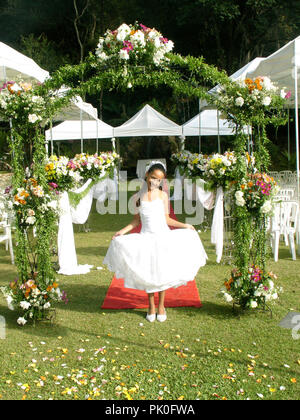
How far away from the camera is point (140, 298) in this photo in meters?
6.40

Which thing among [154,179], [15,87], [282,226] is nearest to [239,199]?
[154,179]

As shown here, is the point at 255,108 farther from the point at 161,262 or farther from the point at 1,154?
the point at 1,154

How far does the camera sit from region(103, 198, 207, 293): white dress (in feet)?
17.4

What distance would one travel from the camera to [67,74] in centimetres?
523

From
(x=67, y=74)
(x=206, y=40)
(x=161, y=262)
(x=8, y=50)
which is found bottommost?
(x=161, y=262)

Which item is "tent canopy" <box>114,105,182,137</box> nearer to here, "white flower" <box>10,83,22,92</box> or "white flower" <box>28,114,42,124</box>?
"white flower" <box>10,83,22,92</box>

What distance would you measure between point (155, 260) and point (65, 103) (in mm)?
2119

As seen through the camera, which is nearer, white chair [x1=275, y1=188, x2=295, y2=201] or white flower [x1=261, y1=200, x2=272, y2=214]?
white flower [x1=261, y1=200, x2=272, y2=214]

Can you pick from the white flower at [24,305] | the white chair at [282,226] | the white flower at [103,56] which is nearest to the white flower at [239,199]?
the white flower at [103,56]

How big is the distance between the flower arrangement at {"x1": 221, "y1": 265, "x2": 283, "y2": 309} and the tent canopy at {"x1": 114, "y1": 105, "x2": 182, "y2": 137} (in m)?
12.4

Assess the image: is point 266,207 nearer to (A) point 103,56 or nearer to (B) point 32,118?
(A) point 103,56

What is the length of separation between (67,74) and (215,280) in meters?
3.82

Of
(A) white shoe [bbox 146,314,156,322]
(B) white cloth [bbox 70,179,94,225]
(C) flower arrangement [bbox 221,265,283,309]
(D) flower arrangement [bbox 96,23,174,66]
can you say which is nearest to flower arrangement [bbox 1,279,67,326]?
(A) white shoe [bbox 146,314,156,322]

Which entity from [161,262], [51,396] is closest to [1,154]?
[161,262]
